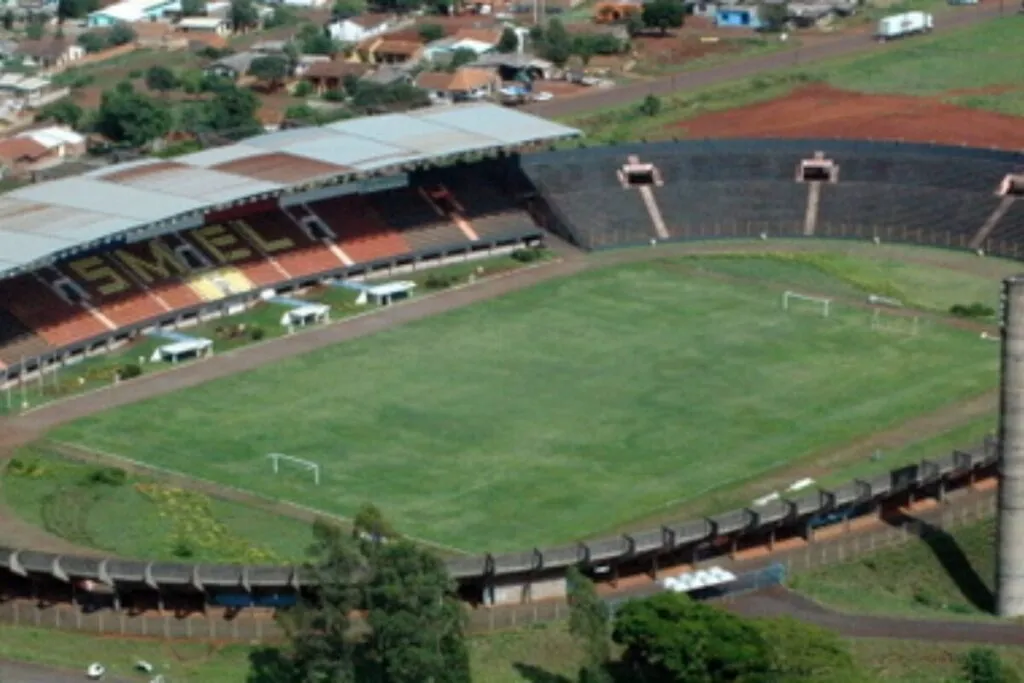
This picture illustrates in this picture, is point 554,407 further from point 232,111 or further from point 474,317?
point 232,111

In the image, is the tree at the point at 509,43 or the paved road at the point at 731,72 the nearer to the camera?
the paved road at the point at 731,72

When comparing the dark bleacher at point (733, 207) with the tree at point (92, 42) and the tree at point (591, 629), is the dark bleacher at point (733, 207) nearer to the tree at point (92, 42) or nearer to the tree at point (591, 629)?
the tree at point (591, 629)

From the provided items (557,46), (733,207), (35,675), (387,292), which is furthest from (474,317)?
(557,46)

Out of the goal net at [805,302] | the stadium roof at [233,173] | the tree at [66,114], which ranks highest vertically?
the stadium roof at [233,173]

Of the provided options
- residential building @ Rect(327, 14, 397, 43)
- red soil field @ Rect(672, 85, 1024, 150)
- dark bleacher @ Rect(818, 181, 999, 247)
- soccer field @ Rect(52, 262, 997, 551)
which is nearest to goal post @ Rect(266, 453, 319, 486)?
soccer field @ Rect(52, 262, 997, 551)

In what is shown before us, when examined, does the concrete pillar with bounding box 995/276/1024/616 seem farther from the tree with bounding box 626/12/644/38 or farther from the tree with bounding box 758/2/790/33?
the tree with bounding box 758/2/790/33

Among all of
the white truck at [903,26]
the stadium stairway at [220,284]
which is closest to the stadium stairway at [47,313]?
the stadium stairway at [220,284]
